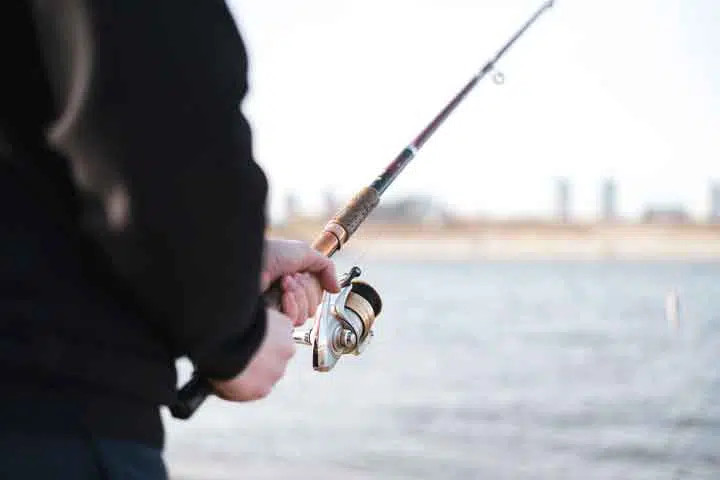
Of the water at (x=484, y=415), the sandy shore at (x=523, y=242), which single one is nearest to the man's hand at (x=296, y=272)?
the water at (x=484, y=415)

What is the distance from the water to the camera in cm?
841

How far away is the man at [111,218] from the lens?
3.33 ft

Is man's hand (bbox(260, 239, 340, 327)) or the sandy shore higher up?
man's hand (bbox(260, 239, 340, 327))

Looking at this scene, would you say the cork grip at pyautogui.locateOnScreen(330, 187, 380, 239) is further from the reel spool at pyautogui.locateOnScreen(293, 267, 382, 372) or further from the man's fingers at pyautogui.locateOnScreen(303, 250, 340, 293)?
the man's fingers at pyautogui.locateOnScreen(303, 250, 340, 293)

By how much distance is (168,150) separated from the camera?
1.05 meters

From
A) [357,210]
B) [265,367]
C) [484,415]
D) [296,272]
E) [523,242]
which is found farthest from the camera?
[523,242]

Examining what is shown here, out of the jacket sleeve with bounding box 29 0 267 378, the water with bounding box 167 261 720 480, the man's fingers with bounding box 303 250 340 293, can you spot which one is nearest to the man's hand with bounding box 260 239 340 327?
the man's fingers with bounding box 303 250 340 293

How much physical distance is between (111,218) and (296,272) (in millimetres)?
626

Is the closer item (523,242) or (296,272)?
(296,272)

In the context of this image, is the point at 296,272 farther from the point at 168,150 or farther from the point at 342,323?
the point at 168,150

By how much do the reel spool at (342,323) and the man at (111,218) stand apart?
857 millimetres

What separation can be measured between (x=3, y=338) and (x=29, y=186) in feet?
0.48

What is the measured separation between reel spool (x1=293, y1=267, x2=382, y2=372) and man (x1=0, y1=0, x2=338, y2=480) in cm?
86

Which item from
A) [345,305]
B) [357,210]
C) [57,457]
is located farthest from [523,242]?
[57,457]
